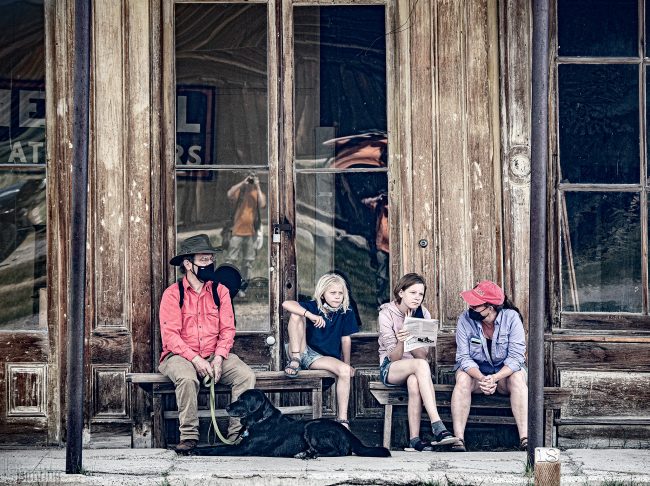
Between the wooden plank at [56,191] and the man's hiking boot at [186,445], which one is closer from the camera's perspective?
the man's hiking boot at [186,445]

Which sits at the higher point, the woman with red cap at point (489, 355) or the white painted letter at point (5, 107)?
the white painted letter at point (5, 107)

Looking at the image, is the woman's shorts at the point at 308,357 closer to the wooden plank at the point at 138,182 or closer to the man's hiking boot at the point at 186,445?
the man's hiking boot at the point at 186,445

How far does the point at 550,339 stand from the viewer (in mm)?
8414

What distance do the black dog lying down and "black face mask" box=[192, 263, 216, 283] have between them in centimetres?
100

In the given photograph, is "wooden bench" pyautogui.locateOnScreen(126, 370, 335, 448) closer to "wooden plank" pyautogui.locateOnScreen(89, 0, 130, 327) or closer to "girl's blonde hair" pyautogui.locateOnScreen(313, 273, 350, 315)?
"girl's blonde hair" pyautogui.locateOnScreen(313, 273, 350, 315)

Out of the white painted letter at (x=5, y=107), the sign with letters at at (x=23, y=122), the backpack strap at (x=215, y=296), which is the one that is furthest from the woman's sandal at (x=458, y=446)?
the white painted letter at (x=5, y=107)

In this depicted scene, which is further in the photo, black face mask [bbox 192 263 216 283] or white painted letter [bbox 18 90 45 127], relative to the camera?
white painted letter [bbox 18 90 45 127]

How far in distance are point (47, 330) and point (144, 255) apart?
0.90 meters

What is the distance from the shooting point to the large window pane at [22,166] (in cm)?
856

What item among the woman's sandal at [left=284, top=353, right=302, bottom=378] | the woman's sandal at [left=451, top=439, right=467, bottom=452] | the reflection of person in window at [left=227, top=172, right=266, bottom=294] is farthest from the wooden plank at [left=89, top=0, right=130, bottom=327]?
the woman's sandal at [left=451, top=439, right=467, bottom=452]

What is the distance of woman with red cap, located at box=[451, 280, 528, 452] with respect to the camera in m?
7.93

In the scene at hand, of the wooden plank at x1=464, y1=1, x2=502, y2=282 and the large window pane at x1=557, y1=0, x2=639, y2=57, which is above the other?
the large window pane at x1=557, y1=0, x2=639, y2=57

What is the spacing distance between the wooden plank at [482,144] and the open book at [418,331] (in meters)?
0.62

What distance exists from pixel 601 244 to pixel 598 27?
162 centimetres
